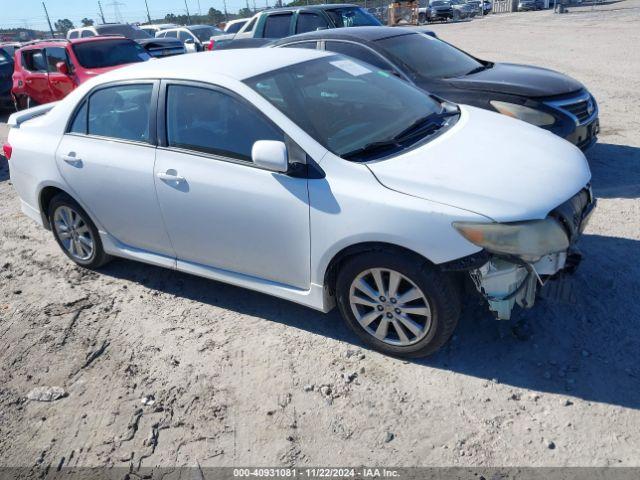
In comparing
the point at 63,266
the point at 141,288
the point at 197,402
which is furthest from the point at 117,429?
the point at 63,266

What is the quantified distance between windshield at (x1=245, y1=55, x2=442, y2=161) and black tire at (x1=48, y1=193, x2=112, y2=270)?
6.35ft

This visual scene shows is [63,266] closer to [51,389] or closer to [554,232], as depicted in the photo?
[51,389]

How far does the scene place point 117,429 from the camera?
2920 mm

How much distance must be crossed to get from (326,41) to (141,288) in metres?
3.94

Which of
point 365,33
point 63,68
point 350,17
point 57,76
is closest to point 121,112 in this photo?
point 365,33

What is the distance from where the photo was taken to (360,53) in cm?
618

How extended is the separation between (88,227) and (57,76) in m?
7.17

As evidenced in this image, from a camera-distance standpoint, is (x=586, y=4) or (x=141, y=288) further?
(x=586, y=4)

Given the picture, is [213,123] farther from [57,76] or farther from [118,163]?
[57,76]

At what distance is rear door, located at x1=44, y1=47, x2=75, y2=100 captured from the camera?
32.6ft

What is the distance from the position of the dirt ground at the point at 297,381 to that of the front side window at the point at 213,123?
3.96 ft

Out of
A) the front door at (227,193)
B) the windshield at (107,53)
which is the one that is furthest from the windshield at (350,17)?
the front door at (227,193)

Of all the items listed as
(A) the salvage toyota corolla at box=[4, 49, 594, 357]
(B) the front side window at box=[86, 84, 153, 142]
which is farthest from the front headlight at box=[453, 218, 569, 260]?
(B) the front side window at box=[86, 84, 153, 142]

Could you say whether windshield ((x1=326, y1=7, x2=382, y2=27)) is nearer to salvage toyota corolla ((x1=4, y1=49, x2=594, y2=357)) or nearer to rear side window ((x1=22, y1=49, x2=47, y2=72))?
rear side window ((x1=22, y1=49, x2=47, y2=72))
